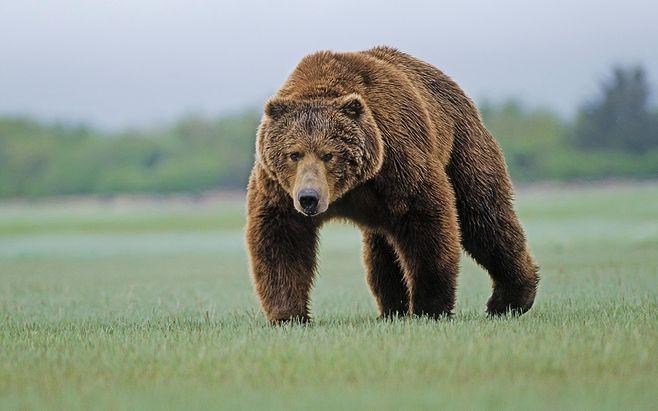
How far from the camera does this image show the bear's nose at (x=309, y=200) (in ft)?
20.6

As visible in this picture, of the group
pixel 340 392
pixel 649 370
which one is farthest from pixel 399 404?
pixel 649 370

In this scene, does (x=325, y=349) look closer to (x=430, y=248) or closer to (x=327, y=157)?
(x=327, y=157)

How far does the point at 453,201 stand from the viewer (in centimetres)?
721

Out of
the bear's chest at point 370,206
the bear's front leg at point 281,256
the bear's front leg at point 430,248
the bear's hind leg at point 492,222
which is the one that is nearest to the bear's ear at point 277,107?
the bear's front leg at point 281,256

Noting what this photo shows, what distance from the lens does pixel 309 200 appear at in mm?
6316

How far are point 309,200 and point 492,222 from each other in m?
1.98

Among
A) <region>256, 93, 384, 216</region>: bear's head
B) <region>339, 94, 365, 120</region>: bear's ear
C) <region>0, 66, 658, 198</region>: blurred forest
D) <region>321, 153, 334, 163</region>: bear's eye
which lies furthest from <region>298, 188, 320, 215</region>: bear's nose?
<region>0, 66, 658, 198</region>: blurred forest

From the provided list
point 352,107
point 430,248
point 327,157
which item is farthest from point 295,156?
point 430,248

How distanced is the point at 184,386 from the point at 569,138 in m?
28.6

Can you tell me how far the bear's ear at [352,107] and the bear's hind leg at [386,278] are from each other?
1.57 m

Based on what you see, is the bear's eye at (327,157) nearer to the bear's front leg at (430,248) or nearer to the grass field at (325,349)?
the bear's front leg at (430,248)

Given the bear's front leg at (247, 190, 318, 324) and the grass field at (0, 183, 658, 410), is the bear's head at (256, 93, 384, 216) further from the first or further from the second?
the grass field at (0, 183, 658, 410)

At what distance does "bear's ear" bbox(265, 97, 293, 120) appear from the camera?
670cm

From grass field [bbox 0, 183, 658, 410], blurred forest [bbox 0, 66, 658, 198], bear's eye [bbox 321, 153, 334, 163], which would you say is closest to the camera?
grass field [bbox 0, 183, 658, 410]
